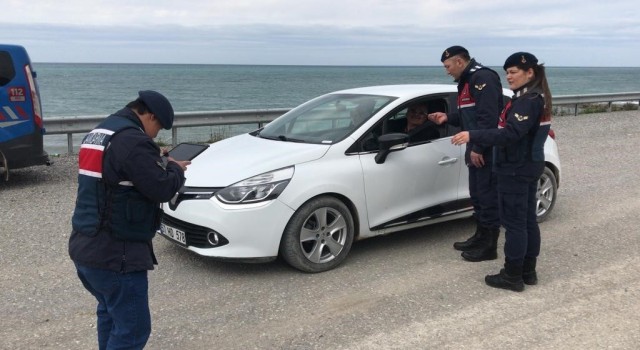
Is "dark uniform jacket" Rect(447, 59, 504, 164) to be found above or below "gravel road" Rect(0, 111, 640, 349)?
above

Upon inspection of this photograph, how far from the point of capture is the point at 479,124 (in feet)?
16.4

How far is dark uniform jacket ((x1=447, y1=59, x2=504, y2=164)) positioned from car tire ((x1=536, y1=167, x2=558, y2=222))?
58.0 inches

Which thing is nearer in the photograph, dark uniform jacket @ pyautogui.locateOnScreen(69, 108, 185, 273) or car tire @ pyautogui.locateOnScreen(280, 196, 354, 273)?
dark uniform jacket @ pyautogui.locateOnScreen(69, 108, 185, 273)

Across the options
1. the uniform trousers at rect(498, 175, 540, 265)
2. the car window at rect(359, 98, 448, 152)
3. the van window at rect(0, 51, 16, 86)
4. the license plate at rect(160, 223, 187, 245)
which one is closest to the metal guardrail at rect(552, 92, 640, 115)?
the car window at rect(359, 98, 448, 152)

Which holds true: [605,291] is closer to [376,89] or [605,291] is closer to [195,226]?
[376,89]

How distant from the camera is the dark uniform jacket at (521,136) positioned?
4.22m

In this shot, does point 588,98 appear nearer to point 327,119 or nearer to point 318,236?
point 327,119

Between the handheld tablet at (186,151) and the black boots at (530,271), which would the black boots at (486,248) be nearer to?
the black boots at (530,271)

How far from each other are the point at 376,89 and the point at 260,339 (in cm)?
310

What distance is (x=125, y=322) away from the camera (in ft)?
9.19

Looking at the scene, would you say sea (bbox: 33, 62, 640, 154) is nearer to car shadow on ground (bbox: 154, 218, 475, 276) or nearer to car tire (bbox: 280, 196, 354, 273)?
car shadow on ground (bbox: 154, 218, 475, 276)

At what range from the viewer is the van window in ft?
24.3

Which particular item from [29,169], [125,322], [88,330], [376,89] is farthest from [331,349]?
[29,169]

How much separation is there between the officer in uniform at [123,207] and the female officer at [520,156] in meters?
2.46
